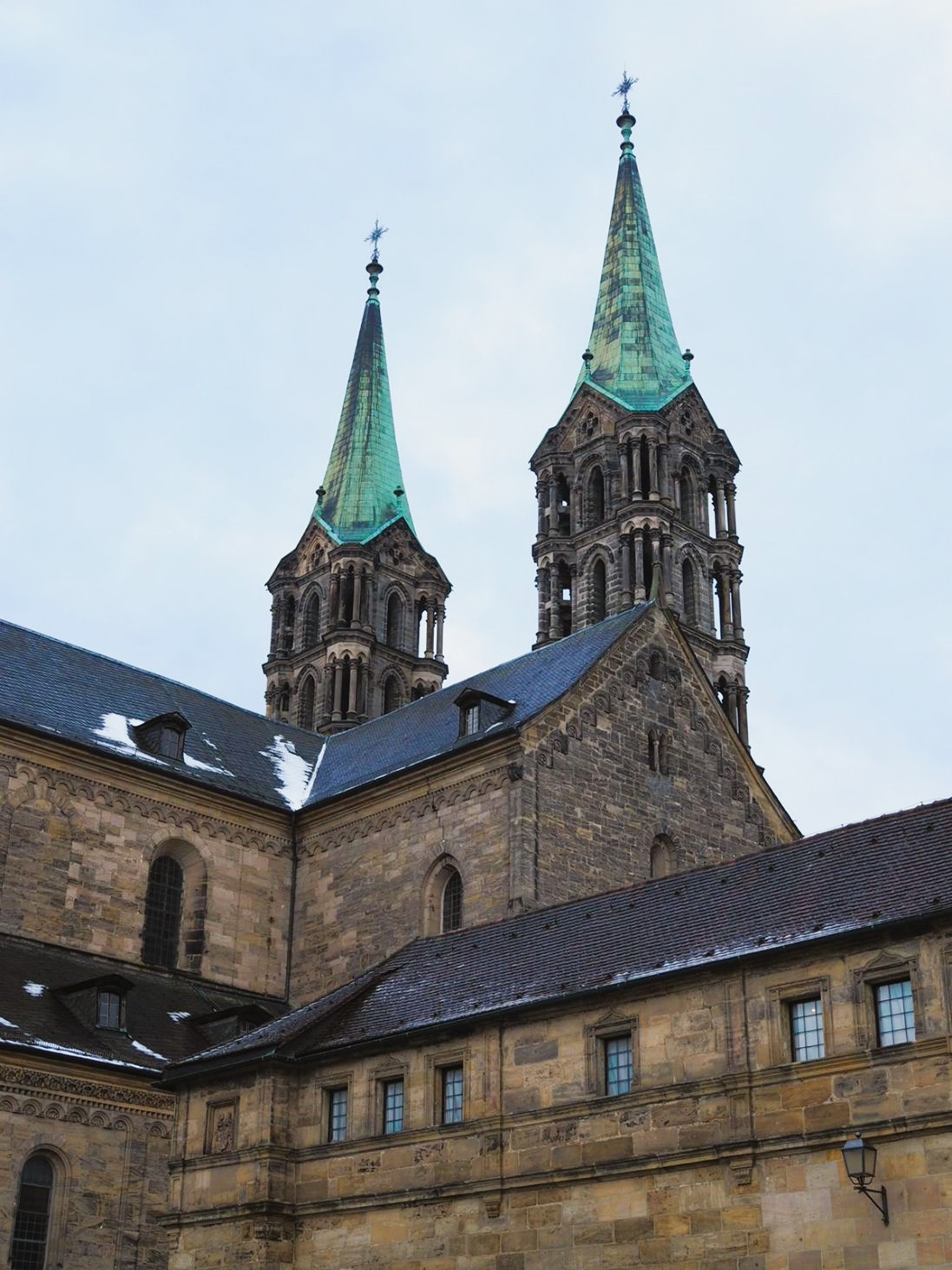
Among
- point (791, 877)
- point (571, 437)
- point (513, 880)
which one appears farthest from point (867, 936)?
point (571, 437)

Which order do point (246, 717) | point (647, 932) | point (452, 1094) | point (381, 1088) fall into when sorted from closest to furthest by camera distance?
point (647, 932), point (452, 1094), point (381, 1088), point (246, 717)

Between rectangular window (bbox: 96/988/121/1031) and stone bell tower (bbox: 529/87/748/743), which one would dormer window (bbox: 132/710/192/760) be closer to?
rectangular window (bbox: 96/988/121/1031)

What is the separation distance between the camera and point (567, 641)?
4212 centimetres

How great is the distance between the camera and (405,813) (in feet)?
127

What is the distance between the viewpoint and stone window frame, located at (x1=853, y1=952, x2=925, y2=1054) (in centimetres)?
2034

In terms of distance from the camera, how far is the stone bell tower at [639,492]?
231 ft

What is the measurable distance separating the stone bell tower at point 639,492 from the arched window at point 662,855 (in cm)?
2941

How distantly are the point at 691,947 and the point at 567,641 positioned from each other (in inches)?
771

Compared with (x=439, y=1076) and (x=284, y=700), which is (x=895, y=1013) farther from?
(x=284, y=700)

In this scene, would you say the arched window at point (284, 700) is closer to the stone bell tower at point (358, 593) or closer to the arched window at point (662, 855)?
the stone bell tower at point (358, 593)

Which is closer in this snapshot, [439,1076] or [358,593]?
[439,1076]

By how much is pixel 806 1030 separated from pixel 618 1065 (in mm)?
2905

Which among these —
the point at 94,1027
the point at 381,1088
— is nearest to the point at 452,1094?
the point at 381,1088

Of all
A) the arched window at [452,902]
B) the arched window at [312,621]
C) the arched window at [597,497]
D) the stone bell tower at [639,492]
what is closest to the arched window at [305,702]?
the arched window at [312,621]
